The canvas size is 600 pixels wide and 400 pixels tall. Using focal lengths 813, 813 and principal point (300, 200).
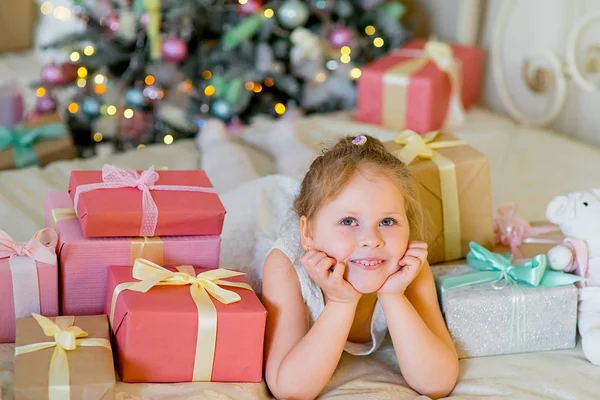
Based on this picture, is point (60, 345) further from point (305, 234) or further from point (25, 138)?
point (25, 138)

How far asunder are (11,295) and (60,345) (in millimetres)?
194

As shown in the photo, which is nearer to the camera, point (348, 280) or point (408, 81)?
point (348, 280)

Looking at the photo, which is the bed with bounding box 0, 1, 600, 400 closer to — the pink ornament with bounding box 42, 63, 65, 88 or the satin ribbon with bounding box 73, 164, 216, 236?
the satin ribbon with bounding box 73, 164, 216, 236

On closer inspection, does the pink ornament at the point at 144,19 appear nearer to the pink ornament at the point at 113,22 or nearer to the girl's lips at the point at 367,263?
the pink ornament at the point at 113,22

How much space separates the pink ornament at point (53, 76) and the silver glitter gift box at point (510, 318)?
1910 mm

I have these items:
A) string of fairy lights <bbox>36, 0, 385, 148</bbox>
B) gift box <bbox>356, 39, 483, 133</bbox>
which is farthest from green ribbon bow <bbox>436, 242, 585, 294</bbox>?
string of fairy lights <bbox>36, 0, 385, 148</bbox>

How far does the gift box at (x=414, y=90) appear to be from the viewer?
8.63 ft

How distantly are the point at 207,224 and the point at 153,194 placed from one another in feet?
0.40

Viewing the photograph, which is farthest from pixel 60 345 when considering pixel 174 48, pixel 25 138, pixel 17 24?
pixel 17 24

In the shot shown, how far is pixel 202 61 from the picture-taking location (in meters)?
2.94

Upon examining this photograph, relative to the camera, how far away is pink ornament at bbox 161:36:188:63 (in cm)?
285

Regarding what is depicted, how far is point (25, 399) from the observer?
1.19m

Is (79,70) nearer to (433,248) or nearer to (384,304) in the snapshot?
(433,248)

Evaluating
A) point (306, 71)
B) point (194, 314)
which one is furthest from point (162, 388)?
point (306, 71)
